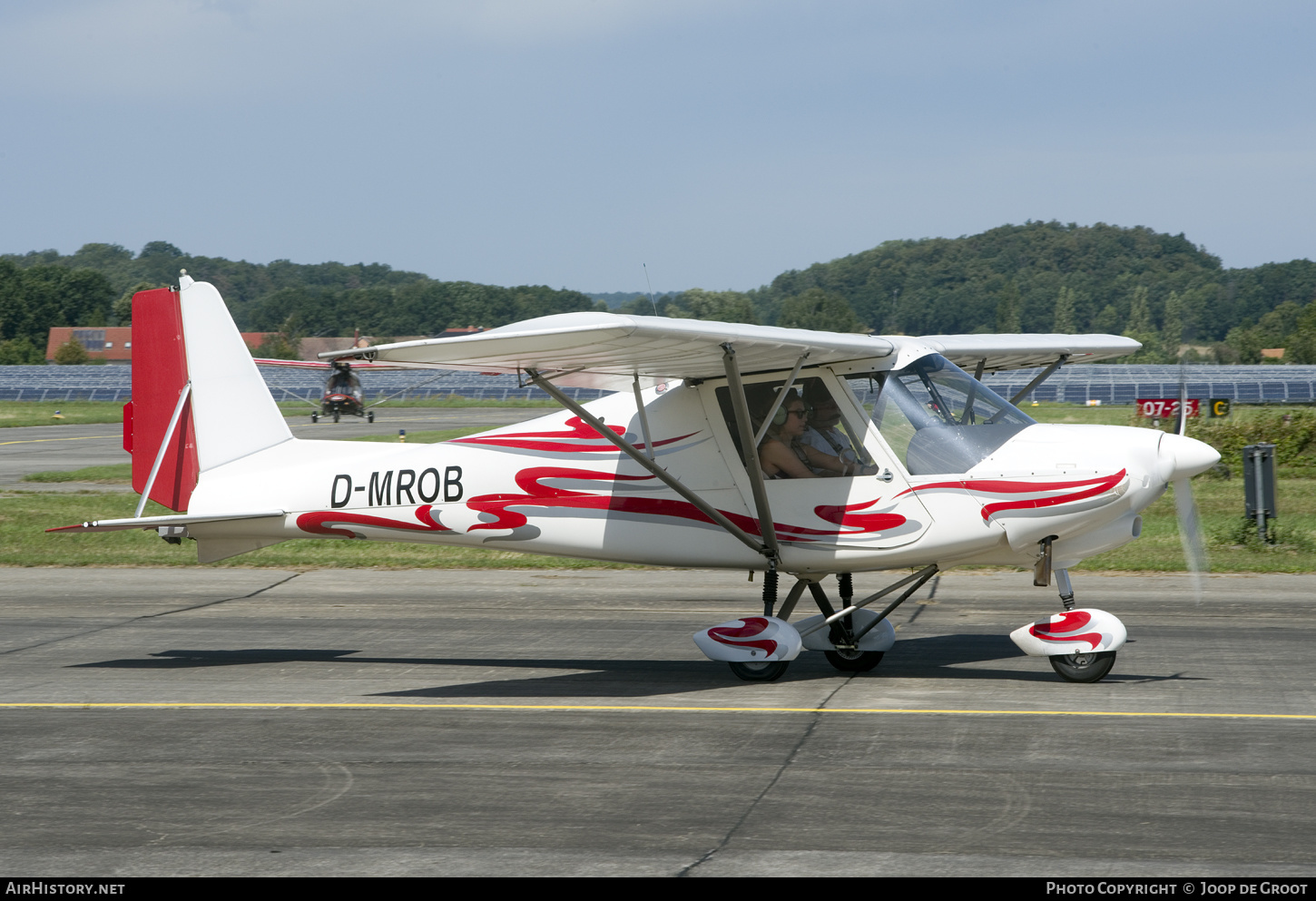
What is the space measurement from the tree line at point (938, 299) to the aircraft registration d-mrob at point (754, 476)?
84.1 feet

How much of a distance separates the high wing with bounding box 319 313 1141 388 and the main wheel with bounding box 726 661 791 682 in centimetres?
221

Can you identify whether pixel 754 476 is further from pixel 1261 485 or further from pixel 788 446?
pixel 1261 485

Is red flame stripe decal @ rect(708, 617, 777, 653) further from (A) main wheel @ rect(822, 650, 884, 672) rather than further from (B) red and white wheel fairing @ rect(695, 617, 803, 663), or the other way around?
(A) main wheel @ rect(822, 650, 884, 672)

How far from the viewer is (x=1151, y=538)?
17031 millimetres

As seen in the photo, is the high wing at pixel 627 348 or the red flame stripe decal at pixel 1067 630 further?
the red flame stripe decal at pixel 1067 630

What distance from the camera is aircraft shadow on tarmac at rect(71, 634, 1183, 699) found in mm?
9359

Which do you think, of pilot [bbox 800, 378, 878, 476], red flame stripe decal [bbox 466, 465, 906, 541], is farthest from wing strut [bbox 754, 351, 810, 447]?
red flame stripe decal [bbox 466, 465, 906, 541]

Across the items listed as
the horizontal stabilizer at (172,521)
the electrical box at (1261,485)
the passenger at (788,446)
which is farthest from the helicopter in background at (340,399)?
the passenger at (788,446)

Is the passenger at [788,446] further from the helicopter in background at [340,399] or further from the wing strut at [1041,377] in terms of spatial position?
the helicopter in background at [340,399]

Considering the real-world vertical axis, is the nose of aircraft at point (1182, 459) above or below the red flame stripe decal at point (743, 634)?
above

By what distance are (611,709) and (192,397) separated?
5.17 meters

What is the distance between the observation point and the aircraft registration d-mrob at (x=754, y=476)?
850 cm

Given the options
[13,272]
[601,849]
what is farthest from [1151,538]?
[13,272]

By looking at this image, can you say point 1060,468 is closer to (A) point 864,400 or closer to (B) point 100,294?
(A) point 864,400
